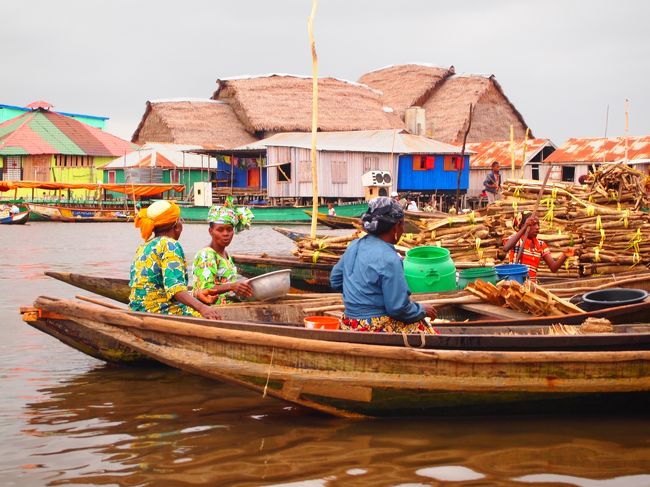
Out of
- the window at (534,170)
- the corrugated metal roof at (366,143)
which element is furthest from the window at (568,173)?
the corrugated metal roof at (366,143)

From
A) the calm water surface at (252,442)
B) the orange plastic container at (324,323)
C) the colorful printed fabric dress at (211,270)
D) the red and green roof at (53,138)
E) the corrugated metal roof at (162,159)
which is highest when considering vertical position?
the red and green roof at (53,138)

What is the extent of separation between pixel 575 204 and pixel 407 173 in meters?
23.1

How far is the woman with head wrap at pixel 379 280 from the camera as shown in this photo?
4566 millimetres

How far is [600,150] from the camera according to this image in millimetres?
31484

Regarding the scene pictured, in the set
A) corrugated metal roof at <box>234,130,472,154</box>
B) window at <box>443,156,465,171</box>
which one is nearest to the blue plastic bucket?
corrugated metal roof at <box>234,130,472,154</box>

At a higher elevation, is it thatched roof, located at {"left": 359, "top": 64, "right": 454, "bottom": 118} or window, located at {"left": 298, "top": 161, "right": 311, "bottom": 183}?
thatched roof, located at {"left": 359, "top": 64, "right": 454, "bottom": 118}

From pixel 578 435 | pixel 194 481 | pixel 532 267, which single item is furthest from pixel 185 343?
pixel 532 267

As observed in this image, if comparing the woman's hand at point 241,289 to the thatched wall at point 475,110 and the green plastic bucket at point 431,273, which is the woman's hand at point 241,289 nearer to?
the green plastic bucket at point 431,273

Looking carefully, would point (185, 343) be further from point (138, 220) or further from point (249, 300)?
point (249, 300)

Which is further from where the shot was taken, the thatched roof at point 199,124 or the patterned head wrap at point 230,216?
the thatched roof at point 199,124

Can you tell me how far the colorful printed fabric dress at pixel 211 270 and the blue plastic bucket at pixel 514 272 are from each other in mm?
2634

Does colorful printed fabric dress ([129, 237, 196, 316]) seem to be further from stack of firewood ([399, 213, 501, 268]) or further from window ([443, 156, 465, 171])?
window ([443, 156, 465, 171])

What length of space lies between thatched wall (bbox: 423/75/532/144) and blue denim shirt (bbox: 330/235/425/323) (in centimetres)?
3792

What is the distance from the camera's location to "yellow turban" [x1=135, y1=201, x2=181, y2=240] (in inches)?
206
